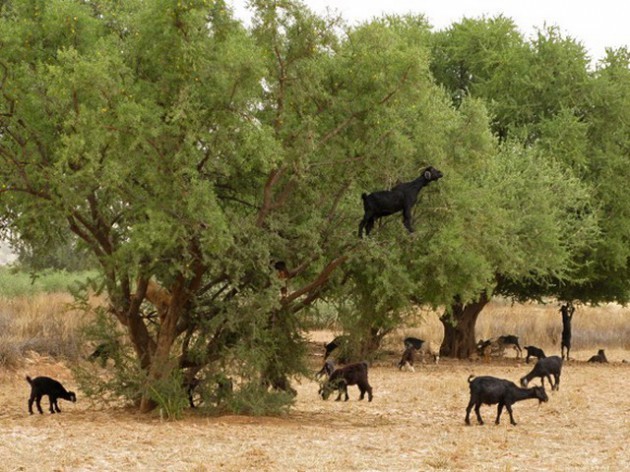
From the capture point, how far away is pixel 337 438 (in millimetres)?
14797

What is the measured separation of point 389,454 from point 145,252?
15.1ft

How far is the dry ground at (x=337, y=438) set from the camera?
1244 cm

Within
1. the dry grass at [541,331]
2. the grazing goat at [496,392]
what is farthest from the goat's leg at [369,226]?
the dry grass at [541,331]

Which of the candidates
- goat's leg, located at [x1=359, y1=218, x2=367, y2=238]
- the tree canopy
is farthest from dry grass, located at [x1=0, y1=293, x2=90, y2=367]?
goat's leg, located at [x1=359, y1=218, x2=367, y2=238]

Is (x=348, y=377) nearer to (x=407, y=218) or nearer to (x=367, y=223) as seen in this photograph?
(x=367, y=223)

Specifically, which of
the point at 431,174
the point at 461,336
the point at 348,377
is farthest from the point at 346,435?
A: the point at 461,336

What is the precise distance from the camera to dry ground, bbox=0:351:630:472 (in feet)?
40.8

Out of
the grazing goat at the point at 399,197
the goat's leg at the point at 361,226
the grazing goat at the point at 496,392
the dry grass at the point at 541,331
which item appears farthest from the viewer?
the dry grass at the point at 541,331

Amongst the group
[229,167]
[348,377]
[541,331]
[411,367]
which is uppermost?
[229,167]

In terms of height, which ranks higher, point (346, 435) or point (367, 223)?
point (367, 223)

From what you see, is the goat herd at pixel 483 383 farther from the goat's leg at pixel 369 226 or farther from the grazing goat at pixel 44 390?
the grazing goat at pixel 44 390

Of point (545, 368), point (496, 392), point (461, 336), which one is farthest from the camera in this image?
point (461, 336)

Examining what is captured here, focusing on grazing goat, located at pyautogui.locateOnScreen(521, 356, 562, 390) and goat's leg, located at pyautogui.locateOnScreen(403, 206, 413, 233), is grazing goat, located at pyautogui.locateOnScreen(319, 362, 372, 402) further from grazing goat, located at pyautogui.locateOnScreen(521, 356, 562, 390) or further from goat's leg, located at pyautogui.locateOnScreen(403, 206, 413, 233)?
goat's leg, located at pyautogui.locateOnScreen(403, 206, 413, 233)

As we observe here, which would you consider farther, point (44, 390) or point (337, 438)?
point (44, 390)
